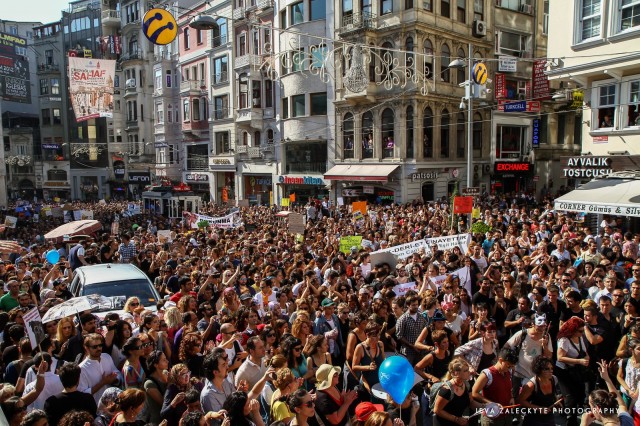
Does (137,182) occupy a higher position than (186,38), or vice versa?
(186,38)

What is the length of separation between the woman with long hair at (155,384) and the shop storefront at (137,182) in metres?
50.3

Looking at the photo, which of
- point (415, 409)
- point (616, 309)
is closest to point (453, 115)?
point (616, 309)

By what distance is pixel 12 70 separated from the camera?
32.4 meters

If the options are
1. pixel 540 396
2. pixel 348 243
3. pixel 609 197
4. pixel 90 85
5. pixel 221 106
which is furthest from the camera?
pixel 221 106

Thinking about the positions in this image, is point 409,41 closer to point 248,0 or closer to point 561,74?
point 561,74

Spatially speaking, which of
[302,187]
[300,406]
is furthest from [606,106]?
[302,187]

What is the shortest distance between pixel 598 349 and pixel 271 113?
1279 inches

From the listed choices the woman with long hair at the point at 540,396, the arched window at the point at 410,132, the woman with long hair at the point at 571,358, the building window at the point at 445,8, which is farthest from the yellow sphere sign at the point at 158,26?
the building window at the point at 445,8

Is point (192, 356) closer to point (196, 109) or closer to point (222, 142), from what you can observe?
point (222, 142)

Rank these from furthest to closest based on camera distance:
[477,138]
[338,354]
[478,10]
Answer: [477,138]
[478,10]
[338,354]

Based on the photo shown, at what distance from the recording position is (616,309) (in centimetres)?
725

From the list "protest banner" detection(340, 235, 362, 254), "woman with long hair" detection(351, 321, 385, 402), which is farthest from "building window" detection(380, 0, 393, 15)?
"woman with long hair" detection(351, 321, 385, 402)

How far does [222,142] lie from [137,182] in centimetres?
1694

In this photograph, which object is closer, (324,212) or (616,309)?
(616,309)
